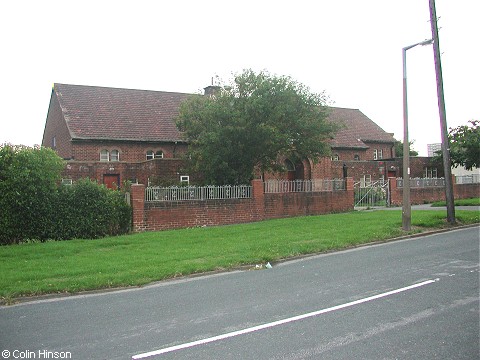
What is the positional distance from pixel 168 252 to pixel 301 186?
12.6 metres

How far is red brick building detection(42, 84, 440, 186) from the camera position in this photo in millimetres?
28719

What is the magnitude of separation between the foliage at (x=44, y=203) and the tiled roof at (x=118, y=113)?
45.3ft

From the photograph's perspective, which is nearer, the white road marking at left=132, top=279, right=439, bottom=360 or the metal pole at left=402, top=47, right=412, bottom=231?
the white road marking at left=132, top=279, right=439, bottom=360

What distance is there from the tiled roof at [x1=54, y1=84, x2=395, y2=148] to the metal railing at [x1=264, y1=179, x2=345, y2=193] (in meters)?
6.36

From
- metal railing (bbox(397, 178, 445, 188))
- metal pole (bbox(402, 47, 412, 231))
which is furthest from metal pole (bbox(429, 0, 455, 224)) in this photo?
metal railing (bbox(397, 178, 445, 188))

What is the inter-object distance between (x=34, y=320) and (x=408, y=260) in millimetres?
8269

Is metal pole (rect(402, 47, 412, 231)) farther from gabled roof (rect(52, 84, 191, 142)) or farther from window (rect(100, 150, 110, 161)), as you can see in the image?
window (rect(100, 150, 110, 161))

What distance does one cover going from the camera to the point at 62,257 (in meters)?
12.2

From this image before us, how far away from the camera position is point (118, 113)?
3428 cm

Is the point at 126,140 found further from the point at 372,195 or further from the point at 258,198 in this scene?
the point at 372,195

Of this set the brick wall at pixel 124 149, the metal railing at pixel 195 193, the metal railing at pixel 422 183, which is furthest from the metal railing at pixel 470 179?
the brick wall at pixel 124 149

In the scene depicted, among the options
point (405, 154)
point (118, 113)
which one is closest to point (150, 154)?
point (118, 113)

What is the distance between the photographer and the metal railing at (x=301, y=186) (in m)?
22.7

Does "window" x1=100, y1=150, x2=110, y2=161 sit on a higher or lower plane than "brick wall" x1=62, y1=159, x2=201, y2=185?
higher
